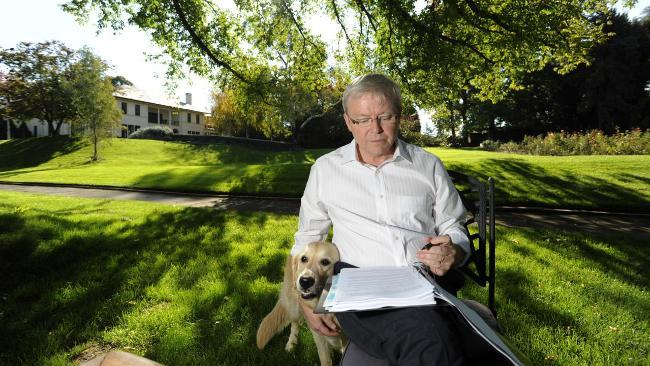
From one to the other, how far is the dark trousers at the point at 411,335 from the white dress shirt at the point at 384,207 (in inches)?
21.5

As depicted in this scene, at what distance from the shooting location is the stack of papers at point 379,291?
1459mm

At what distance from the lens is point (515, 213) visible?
9.42 metres

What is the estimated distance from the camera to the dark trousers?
1472mm

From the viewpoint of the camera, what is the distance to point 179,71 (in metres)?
13.5

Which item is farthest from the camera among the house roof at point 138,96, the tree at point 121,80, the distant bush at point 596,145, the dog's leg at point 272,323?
the tree at point 121,80

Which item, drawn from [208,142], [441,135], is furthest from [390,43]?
[441,135]

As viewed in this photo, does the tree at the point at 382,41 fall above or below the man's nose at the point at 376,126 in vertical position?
above

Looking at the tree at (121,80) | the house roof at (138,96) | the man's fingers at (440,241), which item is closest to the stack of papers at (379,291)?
the man's fingers at (440,241)

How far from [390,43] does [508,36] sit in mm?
3519

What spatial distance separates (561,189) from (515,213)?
2.54m

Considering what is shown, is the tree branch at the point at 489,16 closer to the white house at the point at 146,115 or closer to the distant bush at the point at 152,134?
the distant bush at the point at 152,134

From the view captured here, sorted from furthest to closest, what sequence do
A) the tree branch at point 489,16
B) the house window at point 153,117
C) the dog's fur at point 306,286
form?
the house window at point 153,117 < the tree branch at point 489,16 < the dog's fur at point 306,286

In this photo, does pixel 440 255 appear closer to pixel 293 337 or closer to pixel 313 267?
pixel 313 267

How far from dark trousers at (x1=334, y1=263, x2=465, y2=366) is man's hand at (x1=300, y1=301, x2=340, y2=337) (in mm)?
406
